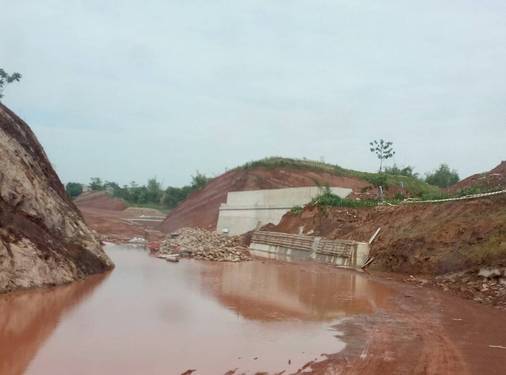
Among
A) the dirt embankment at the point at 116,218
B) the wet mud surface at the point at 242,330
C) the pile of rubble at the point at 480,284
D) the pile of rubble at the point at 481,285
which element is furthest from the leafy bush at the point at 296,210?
the pile of rubble at the point at 481,285

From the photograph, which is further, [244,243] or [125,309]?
[244,243]

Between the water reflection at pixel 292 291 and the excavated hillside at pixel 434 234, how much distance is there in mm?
2495

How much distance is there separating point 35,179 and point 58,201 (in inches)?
76.8

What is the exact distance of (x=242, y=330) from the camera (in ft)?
37.3

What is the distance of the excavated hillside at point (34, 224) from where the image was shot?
1507 centimetres

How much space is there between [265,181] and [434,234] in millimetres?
32708

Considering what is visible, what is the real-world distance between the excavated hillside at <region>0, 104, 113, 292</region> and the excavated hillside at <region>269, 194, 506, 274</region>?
13.7m

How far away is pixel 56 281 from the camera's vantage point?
16297 mm

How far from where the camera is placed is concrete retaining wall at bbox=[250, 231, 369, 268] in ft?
92.9

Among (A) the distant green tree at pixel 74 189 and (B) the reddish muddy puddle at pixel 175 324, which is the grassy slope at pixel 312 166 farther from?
(A) the distant green tree at pixel 74 189

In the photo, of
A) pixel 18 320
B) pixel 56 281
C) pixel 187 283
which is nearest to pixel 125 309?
pixel 18 320

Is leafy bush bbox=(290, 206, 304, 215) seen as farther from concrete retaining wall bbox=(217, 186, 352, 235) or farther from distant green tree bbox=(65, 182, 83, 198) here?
distant green tree bbox=(65, 182, 83, 198)

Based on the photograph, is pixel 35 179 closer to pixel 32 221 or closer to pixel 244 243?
pixel 32 221

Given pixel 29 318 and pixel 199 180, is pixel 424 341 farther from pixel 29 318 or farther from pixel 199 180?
pixel 199 180
